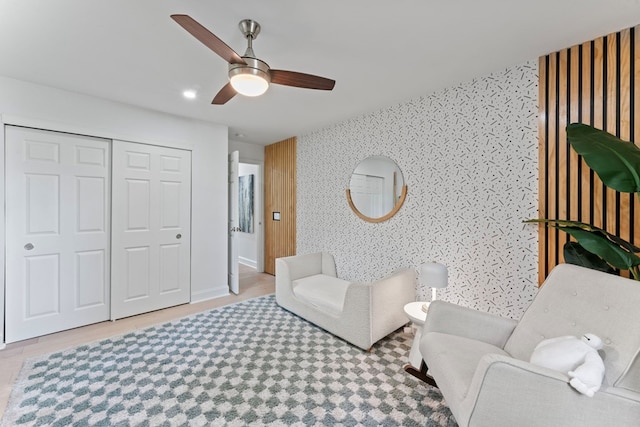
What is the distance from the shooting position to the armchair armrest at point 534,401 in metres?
0.98

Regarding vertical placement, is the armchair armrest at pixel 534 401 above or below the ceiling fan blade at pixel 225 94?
below

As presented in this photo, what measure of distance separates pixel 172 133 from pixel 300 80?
7.50 ft

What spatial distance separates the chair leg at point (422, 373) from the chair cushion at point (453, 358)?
0.38 meters

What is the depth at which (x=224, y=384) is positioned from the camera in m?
1.83

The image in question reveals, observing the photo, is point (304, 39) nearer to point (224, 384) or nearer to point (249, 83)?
point (249, 83)

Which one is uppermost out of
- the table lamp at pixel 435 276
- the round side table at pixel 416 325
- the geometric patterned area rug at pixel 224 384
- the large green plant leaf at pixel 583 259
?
the large green plant leaf at pixel 583 259

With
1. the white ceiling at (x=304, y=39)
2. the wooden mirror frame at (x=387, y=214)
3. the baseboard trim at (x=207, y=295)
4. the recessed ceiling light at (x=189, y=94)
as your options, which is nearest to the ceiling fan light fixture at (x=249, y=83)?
the white ceiling at (x=304, y=39)

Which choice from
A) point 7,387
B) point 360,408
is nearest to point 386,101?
point 360,408

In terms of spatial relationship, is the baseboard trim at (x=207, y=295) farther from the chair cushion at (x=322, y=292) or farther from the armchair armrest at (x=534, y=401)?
the armchair armrest at (x=534, y=401)

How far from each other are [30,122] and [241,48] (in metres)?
2.20

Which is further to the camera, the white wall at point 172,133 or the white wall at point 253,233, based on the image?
the white wall at point 253,233

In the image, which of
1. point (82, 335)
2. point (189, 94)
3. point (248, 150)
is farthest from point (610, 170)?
point (248, 150)

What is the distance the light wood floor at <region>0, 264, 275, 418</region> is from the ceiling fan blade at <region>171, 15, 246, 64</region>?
2.45 meters

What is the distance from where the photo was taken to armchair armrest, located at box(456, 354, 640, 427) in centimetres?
98
